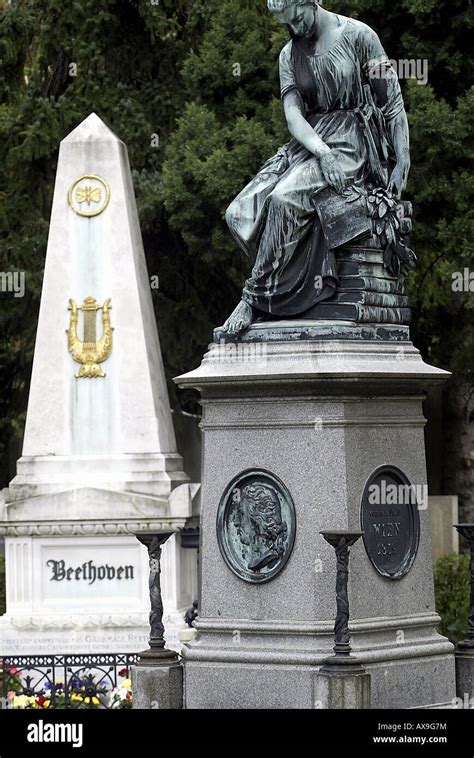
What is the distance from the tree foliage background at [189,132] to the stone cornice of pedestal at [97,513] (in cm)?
382

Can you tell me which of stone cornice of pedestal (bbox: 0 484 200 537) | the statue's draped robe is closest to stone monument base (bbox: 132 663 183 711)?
the statue's draped robe

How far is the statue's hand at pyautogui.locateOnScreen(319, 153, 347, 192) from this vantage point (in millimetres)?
12734

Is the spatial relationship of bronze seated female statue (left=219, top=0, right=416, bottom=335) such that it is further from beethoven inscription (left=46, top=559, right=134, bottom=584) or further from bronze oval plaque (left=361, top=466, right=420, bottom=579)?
beethoven inscription (left=46, top=559, right=134, bottom=584)

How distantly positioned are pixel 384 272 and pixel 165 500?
8501mm

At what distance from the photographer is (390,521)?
12633 mm

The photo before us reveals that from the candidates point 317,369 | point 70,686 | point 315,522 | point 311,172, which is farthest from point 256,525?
point 70,686

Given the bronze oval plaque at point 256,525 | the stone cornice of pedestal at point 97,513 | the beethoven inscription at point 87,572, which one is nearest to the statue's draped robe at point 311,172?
the bronze oval plaque at point 256,525

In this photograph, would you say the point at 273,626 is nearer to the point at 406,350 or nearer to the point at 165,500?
the point at 406,350

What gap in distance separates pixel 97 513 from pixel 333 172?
893cm

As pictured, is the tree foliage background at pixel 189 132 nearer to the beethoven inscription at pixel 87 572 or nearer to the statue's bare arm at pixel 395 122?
the beethoven inscription at pixel 87 572

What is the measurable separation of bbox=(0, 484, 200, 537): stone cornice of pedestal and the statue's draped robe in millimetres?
8010

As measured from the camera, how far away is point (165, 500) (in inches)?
828

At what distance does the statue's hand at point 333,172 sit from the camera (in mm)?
12734
